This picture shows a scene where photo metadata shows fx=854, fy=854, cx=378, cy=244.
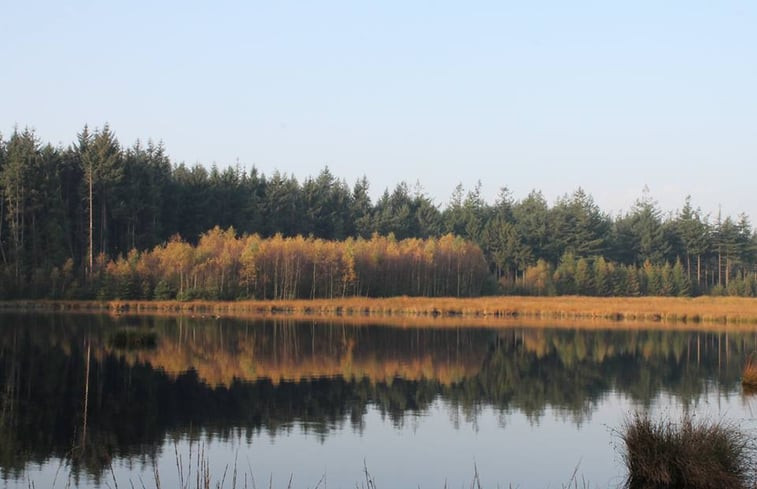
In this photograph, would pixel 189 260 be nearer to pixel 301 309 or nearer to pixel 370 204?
pixel 301 309

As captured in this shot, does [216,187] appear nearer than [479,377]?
No

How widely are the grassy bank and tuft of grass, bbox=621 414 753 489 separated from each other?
49.1 m

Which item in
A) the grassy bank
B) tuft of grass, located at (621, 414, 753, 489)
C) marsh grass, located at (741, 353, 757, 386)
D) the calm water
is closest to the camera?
tuft of grass, located at (621, 414, 753, 489)

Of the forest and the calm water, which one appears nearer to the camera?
the calm water

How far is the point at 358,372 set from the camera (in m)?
32.0

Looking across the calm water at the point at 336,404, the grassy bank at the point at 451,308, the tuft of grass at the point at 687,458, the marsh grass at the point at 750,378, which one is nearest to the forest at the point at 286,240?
the grassy bank at the point at 451,308

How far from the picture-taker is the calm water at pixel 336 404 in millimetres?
17203

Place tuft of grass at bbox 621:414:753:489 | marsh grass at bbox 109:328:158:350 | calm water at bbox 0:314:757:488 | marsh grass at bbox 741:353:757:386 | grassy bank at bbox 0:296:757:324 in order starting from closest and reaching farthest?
1. tuft of grass at bbox 621:414:753:489
2. calm water at bbox 0:314:757:488
3. marsh grass at bbox 741:353:757:386
4. marsh grass at bbox 109:328:158:350
5. grassy bank at bbox 0:296:757:324

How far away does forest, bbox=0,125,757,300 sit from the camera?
2908 inches

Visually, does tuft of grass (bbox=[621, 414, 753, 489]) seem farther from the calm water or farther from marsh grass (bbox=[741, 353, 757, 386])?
marsh grass (bbox=[741, 353, 757, 386])

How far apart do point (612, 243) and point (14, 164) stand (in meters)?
72.8

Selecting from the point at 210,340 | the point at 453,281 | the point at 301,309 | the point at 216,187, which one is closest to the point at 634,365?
the point at 210,340

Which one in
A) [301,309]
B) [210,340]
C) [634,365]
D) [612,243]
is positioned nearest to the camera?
[634,365]

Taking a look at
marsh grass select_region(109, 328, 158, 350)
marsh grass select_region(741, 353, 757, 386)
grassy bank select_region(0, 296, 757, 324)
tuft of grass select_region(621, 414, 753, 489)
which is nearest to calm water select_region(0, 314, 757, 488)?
marsh grass select_region(109, 328, 158, 350)
